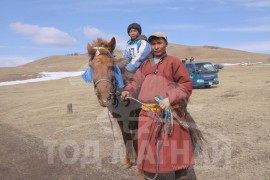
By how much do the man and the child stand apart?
1.17m

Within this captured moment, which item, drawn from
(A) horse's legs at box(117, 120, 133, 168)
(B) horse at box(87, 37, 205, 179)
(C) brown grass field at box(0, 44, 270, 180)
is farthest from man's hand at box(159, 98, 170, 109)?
(C) brown grass field at box(0, 44, 270, 180)

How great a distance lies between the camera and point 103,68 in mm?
4105

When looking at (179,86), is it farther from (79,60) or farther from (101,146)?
(79,60)

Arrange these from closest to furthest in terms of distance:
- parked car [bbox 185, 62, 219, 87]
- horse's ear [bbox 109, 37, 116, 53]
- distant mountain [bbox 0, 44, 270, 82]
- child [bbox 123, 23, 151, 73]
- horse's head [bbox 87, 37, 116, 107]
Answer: horse's head [bbox 87, 37, 116, 107]
horse's ear [bbox 109, 37, 116, 53]
child [bbox 123, 23, 151, 73]
parked car [bbox 185, 62, 219, 87]
distant mountain [bbox 0, 44, 270, 82]

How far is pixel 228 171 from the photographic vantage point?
16.8 feet

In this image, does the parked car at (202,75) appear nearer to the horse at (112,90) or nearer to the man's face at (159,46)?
the horse at (112,90)

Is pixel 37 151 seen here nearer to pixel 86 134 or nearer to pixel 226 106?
pixel 86 134

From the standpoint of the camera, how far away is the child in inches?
195

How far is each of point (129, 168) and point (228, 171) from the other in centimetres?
178

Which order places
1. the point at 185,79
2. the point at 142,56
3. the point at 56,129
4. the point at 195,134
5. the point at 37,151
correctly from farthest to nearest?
1. the point at 56,129
2. the point at 37,151
3. the point at 142,56
4. the point at 195,134
5. the point at 185,79

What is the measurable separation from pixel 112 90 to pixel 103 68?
1.07ft

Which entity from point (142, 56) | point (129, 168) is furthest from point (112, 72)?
point (129, 168)

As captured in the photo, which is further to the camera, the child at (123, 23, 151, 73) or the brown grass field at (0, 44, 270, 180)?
the brown grass field at (0, 44, 270, 180)

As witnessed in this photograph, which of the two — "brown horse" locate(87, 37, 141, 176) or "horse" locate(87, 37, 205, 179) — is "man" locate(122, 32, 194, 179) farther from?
"brown horse" locate(87, 37, 141, 176)
